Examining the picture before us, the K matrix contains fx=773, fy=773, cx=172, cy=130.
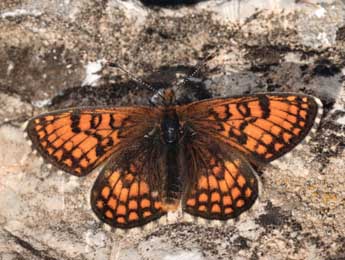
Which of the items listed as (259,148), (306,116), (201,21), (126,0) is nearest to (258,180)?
(259,148)

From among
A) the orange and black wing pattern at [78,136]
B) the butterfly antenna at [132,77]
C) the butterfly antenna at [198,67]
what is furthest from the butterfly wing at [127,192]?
the butterfly antenna at [198,67]

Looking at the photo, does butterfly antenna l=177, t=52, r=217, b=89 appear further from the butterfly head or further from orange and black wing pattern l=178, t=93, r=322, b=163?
orange and black wing pattern l=178, t=93, r=322, b=163

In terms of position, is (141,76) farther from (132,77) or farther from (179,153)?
(179,153)

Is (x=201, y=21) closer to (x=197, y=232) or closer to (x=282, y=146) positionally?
(x=282, y=146)

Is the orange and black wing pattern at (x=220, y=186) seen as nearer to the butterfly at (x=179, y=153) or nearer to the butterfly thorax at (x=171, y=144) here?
the butterfly at (x=179, y=153)

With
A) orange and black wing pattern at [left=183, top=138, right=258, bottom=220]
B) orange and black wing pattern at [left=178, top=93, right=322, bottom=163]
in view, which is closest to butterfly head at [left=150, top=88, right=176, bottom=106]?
orange and black wing pattern at [left=178, top=93, right=322, bottom=163]

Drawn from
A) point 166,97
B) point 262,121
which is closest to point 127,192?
point 166,97
